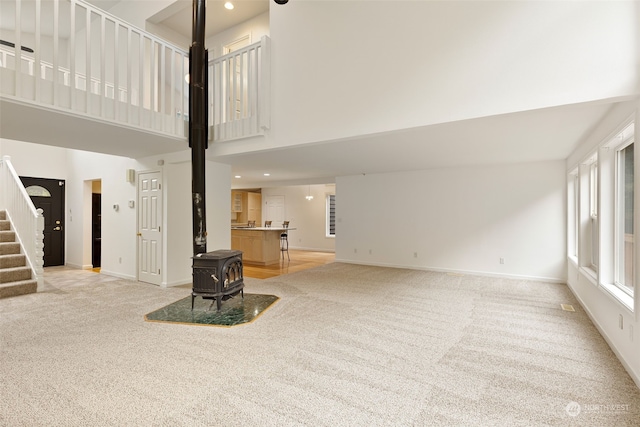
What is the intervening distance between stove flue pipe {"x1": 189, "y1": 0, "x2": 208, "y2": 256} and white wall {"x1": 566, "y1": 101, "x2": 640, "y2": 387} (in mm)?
4479

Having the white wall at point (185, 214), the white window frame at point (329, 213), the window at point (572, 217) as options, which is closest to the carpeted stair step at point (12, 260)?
the white wall at point (185, 214)

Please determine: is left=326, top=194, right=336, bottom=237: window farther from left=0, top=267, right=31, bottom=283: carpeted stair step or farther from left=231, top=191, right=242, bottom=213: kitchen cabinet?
left=0, top=267, right=31, bottom=283: carpeted stair step

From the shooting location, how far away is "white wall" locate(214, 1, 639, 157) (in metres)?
2.51

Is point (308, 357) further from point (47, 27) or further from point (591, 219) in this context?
point (47, 27)

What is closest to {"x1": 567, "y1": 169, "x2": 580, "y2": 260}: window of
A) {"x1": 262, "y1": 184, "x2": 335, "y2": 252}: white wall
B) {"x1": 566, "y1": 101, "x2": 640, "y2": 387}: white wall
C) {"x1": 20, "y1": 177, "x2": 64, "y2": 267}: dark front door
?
{"x1": 566, "y1": 101, "x2": 640, "y2": 387}: white wall

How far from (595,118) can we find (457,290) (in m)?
3.06

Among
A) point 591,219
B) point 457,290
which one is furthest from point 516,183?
point 457,290

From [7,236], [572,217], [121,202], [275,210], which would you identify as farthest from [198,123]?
[275,210]

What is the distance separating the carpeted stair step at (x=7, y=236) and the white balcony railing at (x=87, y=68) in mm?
2884

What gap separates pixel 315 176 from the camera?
8672 millimetres

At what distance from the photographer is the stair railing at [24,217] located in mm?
5250

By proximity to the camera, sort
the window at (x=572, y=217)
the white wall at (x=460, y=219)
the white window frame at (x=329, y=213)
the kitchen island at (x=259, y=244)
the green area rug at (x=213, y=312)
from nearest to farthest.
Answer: the green area rug at (x=213, y=312) → the window at (x=572, y=217) → the white wall at (x=460, y=219) → the kitchen island at (x=259, y=244) → the white window frame at (x=329, y=213)

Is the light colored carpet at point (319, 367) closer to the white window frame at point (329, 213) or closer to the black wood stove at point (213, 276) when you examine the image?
the black wood stove at point (213, 276)

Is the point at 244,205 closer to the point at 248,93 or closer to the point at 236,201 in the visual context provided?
the point at 236,201
